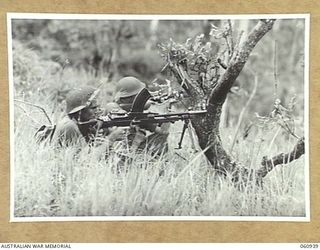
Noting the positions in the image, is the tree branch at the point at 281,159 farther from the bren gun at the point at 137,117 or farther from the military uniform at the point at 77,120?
the military uniform at the point at 77,120

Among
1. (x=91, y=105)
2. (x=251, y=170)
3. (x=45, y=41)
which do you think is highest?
(x=45, y=41)

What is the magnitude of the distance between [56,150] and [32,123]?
0.19ft

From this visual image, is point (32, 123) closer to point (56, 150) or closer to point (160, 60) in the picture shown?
point (56, 150)

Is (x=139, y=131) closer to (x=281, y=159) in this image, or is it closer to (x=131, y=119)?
(x=131, y=119)

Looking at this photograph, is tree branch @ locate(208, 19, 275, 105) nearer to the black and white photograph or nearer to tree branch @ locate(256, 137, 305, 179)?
the black and white photograph

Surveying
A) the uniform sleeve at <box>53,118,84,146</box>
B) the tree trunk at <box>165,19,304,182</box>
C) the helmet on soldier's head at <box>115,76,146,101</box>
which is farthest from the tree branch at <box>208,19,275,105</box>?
the uniform sleeve at <box>53,118,84,146</box>

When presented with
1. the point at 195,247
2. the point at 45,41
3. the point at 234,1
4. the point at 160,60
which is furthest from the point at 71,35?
the point at 195,247

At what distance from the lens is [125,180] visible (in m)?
0.86

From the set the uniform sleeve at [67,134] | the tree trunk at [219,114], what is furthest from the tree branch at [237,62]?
the uniform sleeve at [67,134]

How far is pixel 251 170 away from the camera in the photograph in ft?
2.88

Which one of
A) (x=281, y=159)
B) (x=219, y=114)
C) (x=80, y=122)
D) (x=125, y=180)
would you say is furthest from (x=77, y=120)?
(x=281, y=159)

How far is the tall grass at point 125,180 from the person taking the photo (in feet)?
2.82

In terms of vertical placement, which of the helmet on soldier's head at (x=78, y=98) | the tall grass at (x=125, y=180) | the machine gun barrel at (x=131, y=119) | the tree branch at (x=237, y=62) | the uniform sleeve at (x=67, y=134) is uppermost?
the tree branch at (x=237, y=62)

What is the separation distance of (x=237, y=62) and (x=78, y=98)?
0.26 m
